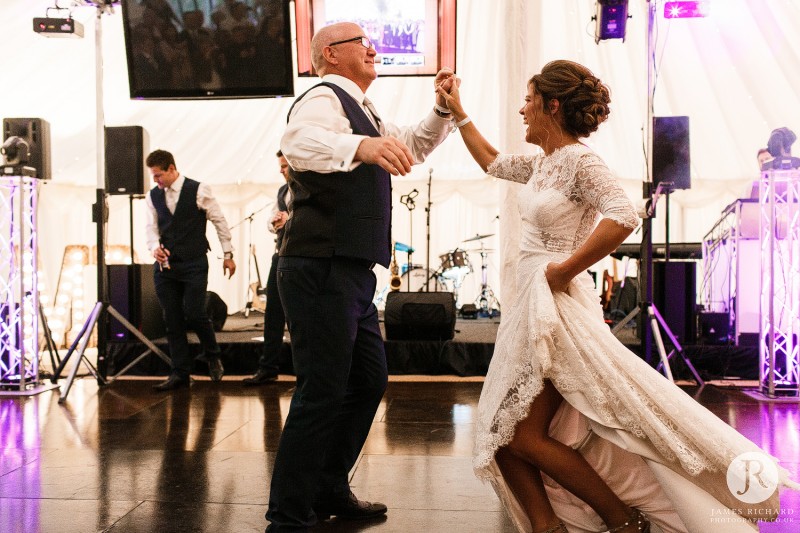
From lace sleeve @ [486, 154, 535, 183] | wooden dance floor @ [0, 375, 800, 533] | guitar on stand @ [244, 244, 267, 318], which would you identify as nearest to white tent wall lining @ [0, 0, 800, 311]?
guitar on stand @ [244, 244, 267, 318]

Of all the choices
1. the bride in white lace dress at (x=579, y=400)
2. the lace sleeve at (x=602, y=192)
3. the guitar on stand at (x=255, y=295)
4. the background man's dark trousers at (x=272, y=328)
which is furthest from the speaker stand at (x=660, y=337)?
the guitar on stand at (x=255, y=295)

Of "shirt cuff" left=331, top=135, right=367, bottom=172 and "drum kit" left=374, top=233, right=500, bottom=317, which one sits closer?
"shirt cuff" left=331, top=135, right=367, bottom=172

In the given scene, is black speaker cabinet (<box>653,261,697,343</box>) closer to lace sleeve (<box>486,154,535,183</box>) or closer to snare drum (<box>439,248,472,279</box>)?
lace sleeve (<box>486,154,535,183</box>)

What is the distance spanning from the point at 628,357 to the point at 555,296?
0.27m

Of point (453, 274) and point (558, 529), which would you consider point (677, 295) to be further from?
point (453, 274)

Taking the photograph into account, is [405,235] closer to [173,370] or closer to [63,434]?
[173,370]

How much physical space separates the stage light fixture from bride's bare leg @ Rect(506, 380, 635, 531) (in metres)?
3.54

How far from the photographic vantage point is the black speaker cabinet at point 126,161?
609 centimetres

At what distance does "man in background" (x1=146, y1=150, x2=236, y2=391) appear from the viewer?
5.23 metres

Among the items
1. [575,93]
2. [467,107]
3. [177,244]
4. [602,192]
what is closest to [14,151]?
[177,244]

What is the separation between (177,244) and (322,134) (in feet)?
11.5

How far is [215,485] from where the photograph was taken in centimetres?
300

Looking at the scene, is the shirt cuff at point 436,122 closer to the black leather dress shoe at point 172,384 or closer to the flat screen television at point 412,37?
the flat screen television at point 412,37

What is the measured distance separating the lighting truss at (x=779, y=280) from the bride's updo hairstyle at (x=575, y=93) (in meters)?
3.19
